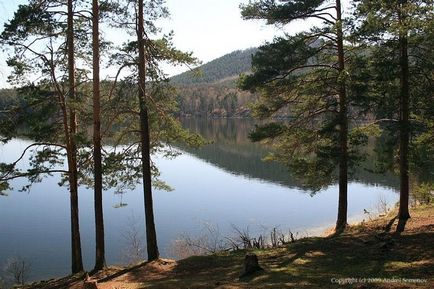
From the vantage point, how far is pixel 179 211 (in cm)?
3130

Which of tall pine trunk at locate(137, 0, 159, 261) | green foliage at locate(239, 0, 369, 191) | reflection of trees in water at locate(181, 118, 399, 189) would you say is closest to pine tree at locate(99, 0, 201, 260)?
tall pine trunk at locate(137, 0, 159, 261)

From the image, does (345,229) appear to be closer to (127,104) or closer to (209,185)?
(127,104)

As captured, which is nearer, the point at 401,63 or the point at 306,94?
the point at 401,63

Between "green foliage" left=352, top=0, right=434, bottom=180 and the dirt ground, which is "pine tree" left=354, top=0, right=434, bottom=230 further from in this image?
the dirt ground

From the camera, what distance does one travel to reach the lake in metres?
23.2

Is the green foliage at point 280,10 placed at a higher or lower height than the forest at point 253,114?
higher

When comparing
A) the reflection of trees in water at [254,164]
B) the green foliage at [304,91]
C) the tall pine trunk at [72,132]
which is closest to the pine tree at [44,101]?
the tall pine trunk at [72,132]

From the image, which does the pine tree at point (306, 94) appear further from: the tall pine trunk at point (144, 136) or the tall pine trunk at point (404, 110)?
the tall pine trunk at point (144, 136)

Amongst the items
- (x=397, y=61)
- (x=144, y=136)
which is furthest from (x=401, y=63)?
(x=144, y=136)

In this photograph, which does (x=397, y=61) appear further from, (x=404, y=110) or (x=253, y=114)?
(x=253, y=114)

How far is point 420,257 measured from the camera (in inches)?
371

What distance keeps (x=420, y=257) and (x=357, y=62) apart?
7.49 metres

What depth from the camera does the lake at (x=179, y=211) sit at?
23172 mm

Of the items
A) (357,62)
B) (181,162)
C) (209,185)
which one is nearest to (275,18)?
(357,62)
